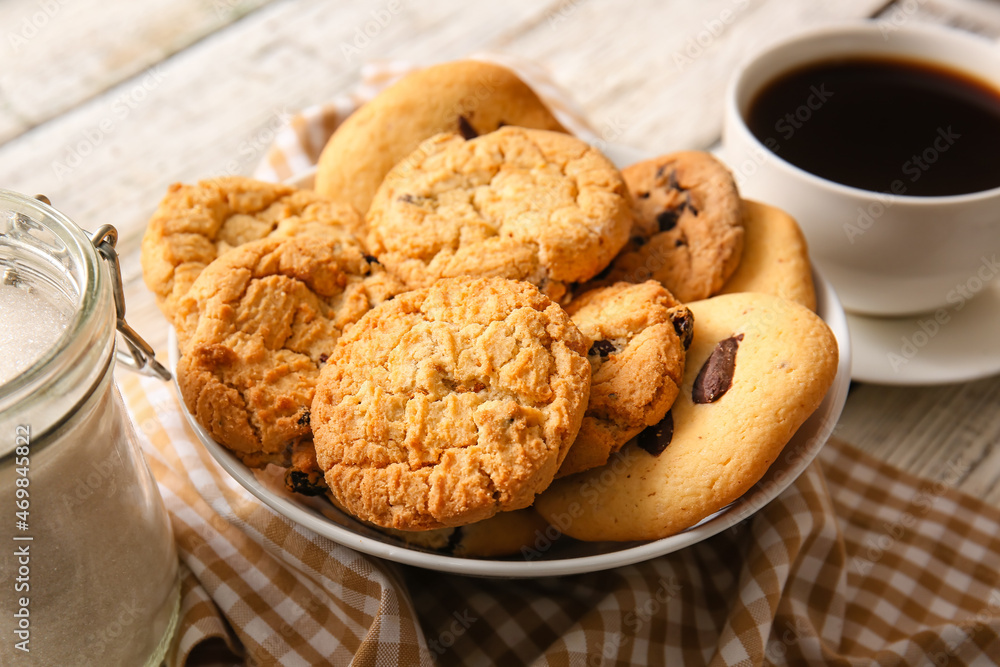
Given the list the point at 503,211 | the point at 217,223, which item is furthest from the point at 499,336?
the point at 217,223

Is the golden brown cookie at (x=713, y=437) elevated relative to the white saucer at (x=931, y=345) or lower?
elevated

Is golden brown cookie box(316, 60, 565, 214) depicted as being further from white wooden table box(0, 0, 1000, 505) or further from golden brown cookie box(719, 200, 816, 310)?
white wooden table box(0, 0, 1000, 505)

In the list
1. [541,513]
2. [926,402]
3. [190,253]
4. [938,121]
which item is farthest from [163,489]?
[938,121]

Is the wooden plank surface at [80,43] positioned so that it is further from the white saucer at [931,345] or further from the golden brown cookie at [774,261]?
the white saucer at [931,345]

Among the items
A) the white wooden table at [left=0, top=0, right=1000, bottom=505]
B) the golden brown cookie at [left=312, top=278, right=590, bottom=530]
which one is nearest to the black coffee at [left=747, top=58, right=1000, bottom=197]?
the white wooden table at [left=0, top=0, right=1000, bottom=505]

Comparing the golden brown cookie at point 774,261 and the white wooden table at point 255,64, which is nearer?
the golden brown cookie at point 774,261

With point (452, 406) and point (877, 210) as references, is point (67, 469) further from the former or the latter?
point (877, 210)

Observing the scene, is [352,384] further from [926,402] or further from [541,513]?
[926,402]

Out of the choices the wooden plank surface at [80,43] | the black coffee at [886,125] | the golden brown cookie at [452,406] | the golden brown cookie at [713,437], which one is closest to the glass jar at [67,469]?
the golden brown cookie at [452,406]
